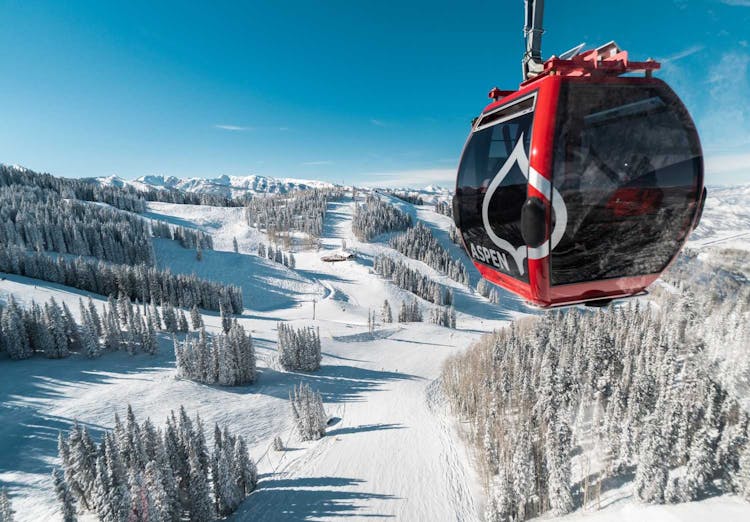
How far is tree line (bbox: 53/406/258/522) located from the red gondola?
125 feet

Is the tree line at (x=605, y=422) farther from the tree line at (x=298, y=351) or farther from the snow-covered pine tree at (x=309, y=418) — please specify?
the tree line at (x=298, y=351)

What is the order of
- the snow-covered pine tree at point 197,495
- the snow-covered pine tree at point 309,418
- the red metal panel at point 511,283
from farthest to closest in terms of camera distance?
the snow-covered pine tree at point 309,418 < the snow-covered pine tree at point 197,495 < the red metal panel at point 511,283

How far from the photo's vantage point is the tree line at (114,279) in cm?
9625

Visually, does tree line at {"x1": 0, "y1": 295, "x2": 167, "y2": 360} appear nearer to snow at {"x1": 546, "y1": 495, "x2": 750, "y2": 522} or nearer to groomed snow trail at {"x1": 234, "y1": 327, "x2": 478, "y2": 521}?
groomed snow trail at {"x1": 234, "y1": 327, "x2": 478, "y2": 521}

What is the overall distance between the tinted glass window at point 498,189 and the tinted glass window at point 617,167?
0.53 meters

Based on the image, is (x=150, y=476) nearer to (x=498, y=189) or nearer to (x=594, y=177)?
(x=498, y=189)

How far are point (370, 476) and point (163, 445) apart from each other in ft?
83.8

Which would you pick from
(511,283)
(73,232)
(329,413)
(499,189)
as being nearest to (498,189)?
(499,189)

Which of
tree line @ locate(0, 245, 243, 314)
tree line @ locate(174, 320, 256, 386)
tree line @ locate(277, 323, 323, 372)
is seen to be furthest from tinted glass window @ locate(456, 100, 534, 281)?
tree line @ locate(0, 245, 243, 314)

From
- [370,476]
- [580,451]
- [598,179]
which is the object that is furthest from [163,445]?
[580,451]

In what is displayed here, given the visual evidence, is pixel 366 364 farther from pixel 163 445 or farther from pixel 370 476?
pixel 163 445

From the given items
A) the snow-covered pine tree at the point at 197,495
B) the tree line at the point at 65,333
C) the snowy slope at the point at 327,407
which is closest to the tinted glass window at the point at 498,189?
the snow-covered pine tree at the point at 197,495

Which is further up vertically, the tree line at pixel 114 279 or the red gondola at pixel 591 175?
the red gondola at pixel 591 175

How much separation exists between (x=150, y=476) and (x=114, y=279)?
95181 millimetres
